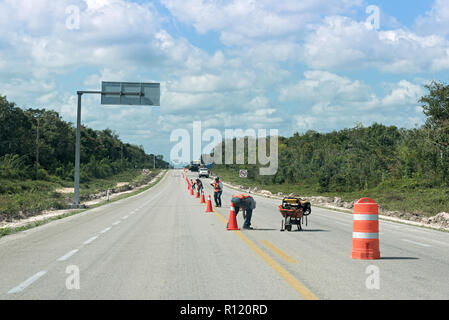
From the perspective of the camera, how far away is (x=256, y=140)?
12250 centimetres

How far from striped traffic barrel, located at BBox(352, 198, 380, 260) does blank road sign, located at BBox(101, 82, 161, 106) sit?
23.7m

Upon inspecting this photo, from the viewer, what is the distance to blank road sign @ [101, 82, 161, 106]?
33031 millimetres

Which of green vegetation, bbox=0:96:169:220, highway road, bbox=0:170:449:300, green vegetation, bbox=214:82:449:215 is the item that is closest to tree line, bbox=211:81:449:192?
green vegetation, bbox=214:82:449:215

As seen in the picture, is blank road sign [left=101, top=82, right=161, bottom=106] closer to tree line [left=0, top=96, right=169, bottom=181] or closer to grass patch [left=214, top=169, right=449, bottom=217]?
grass patch [left=214, top=169, right=449, bottom=217]

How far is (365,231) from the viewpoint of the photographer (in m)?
10.9

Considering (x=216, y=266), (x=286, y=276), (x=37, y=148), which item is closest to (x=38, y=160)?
(x=37, y=148)

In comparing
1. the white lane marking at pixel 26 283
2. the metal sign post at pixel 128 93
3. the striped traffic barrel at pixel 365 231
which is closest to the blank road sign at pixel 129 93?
the metal sign post at pixel 128 93

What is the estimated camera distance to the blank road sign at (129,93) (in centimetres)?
3303

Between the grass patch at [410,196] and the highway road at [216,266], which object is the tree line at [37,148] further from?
the highway road at [216,266]

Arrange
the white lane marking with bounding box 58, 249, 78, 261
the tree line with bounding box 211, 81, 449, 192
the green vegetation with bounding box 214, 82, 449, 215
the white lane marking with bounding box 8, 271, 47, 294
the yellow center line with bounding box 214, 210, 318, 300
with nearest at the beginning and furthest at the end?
the yellow center line with bounding box 214, 210, 318, 300, the white lane marking with bounding box 8, 271, 47, 294, the white lane marking with bounding box 58, 249, 78, 261, the green vegetation with bounding box 214, 82, 449, 215, the tree line with bounding box 211, 81, 449, 192

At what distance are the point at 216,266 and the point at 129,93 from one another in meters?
24.7

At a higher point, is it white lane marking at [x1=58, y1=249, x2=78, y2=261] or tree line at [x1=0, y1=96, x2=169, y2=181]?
tree line at [x1=0, y1=96, x2=169, y2=181]

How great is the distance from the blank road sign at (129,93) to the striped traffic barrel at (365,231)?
77.9 feet
